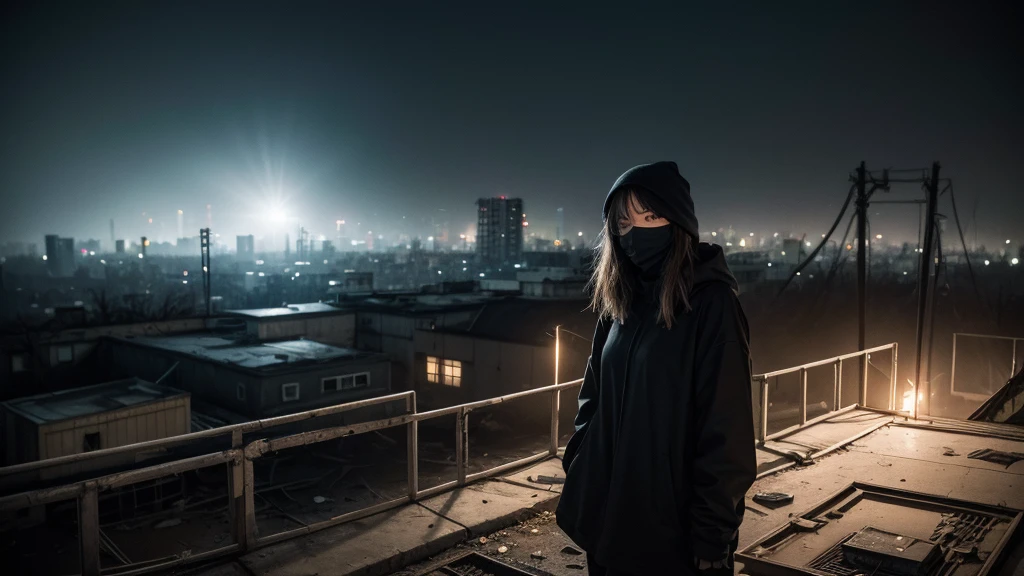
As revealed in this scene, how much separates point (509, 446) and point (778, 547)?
63.1ft

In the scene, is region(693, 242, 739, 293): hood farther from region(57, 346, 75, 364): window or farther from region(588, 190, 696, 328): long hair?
region(57, 346, 75, 364): window

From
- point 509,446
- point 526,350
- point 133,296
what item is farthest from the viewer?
point 133,296

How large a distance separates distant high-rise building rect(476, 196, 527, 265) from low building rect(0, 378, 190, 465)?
71.5 m

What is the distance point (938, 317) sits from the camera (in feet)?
126

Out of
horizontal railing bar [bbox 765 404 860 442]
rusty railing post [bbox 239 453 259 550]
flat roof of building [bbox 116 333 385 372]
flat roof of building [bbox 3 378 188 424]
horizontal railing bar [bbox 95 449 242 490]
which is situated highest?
horizontal railing bar [bbox 95 449 242 490]

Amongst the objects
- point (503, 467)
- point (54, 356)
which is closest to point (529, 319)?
point (503, 467)

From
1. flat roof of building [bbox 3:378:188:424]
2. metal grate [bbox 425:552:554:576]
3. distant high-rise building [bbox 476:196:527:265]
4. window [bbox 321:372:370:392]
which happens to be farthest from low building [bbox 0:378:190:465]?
distant high-rise building [bbox 476:196:527:265]

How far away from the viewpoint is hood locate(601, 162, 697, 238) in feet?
7.27

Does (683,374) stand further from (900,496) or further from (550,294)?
(550,294)

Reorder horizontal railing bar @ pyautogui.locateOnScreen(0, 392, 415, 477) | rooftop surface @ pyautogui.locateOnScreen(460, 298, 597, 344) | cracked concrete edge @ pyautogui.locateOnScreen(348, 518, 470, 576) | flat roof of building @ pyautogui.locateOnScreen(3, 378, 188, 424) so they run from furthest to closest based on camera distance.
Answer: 1. rooftop surface @ pyautogui.locateOnScreen(460, 298, 597, 344)
2. flat roof of building @ pyautogui.locateOnScreen(3, 378, 188, 424)
3. cracked concrete edge @ pyautogui.locateOnScreen(348, 518, 470, 576)
4. horizontal railing bar @ pyautogui.locateOnScreen(0, 392, 415, 477)

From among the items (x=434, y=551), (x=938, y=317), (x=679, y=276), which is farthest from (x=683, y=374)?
(x=938, y=317)

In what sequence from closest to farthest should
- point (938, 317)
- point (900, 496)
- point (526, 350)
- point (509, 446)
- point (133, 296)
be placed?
point (900, 496) → point (509, 446) → point (526, 350) → point (938, 317) → point (133, 296)

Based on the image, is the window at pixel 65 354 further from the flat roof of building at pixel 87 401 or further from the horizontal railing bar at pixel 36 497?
the horizontal railing bar at pixel 36 497

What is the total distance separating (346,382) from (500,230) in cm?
6961
